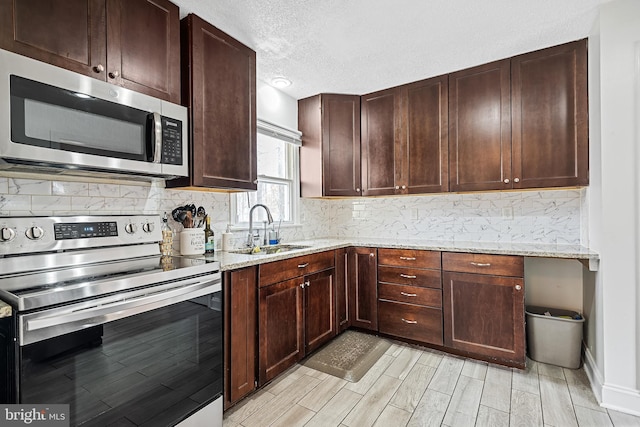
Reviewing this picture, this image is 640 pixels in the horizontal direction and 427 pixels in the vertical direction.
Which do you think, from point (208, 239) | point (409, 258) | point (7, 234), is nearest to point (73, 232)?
point (7, 234)

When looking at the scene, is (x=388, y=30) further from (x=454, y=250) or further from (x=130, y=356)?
(x=130, y=356)

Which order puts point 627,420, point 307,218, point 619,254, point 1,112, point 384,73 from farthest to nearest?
point 307,218 < point 384,73 < point 619,254 < point 627,420 < point 1,112

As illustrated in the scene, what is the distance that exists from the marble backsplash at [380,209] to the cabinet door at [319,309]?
72 centimetres

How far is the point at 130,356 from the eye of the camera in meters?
1.32

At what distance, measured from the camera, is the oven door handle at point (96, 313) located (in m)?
1.04

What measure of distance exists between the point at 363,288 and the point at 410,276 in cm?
47

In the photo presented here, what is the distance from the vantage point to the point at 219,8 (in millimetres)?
1904

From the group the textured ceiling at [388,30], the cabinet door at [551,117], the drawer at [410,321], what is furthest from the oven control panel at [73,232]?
the cabinet door at [551,117]

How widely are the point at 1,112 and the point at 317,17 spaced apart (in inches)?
64.8

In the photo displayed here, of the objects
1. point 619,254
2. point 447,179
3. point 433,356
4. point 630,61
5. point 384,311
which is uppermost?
point 630,61

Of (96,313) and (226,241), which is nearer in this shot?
(96,313)

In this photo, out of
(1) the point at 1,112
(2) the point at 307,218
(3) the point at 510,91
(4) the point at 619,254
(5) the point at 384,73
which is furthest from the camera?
(2) the point at 307,218

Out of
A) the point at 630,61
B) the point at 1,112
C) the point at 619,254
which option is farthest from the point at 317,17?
the point at 619,254

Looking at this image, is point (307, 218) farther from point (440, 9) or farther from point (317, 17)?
point (440, 9)
